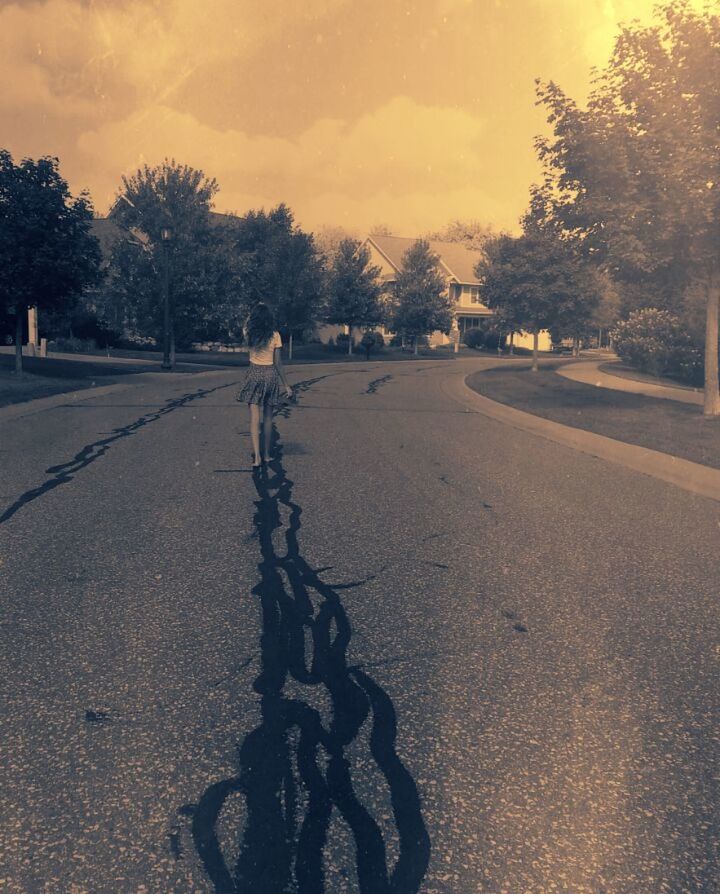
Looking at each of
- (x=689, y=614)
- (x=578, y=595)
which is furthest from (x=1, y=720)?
(x=689, y=614)

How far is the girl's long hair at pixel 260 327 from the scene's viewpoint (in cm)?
963

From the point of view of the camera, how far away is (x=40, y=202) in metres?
21.3

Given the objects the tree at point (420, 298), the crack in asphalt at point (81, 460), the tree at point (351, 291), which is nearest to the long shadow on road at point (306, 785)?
the crack in asphalt at point (81, 460)

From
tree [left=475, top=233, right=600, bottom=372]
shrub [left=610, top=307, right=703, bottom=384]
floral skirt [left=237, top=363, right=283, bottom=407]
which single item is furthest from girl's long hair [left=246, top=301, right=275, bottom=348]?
tree [left=475, top=233, right=600, bottom=372]

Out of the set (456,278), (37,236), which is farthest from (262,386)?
(456,278)

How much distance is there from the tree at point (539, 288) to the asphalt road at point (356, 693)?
2780cm

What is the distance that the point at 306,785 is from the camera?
3.01 m

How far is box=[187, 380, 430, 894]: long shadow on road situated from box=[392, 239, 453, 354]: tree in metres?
53.8

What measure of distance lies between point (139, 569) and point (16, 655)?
1.59 m

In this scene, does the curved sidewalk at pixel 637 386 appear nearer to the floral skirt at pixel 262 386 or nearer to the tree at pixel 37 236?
the floral skirt at pixel 262 386

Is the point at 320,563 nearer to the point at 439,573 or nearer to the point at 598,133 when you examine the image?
the point at 439,573

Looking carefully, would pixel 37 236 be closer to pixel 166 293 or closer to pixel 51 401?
pixel 51 401

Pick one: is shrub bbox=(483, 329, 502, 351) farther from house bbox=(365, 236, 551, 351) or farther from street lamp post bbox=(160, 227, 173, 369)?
street lamp post bbox=(160, 227, 173, 369)

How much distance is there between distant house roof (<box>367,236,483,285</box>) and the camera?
71312 mm
